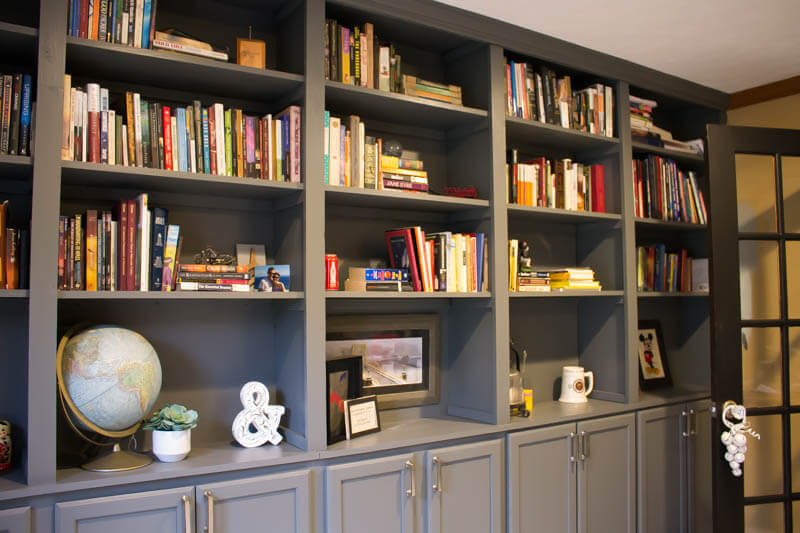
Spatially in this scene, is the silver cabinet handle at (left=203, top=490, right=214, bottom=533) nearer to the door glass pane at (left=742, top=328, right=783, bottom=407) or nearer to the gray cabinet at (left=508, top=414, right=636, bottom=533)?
the gray cabinet at (left=508, top=414, right=636, bottom=533)

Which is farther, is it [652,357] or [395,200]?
[652,357]

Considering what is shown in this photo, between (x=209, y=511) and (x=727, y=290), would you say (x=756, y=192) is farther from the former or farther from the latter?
(x=209, y=511)

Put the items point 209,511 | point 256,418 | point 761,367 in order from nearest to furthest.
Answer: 1. point 209,511
2. point 256,418
3. point 761,367

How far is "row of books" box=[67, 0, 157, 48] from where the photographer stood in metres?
2.09

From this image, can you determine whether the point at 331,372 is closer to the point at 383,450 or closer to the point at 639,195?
the point at 383,450

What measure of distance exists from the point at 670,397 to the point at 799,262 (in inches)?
39.6

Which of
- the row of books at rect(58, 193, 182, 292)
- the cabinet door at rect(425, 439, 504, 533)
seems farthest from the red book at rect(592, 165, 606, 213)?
the row of books at rect(58, 193, 182, 292)

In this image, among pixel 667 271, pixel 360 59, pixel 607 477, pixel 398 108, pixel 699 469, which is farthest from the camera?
pixel 667 271

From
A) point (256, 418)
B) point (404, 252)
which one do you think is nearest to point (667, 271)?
point (404, 252)

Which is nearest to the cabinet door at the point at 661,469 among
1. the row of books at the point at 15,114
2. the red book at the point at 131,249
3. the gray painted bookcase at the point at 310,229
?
the gray painted bookcase at the point at 310,229

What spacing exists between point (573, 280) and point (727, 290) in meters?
0.72

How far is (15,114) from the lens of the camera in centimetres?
200

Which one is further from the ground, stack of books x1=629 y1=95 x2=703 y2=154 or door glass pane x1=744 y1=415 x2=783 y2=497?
stack of books x1=629 y1=95 x2=703 y2=154

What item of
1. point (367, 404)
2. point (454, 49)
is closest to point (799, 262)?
point (454, 49)
